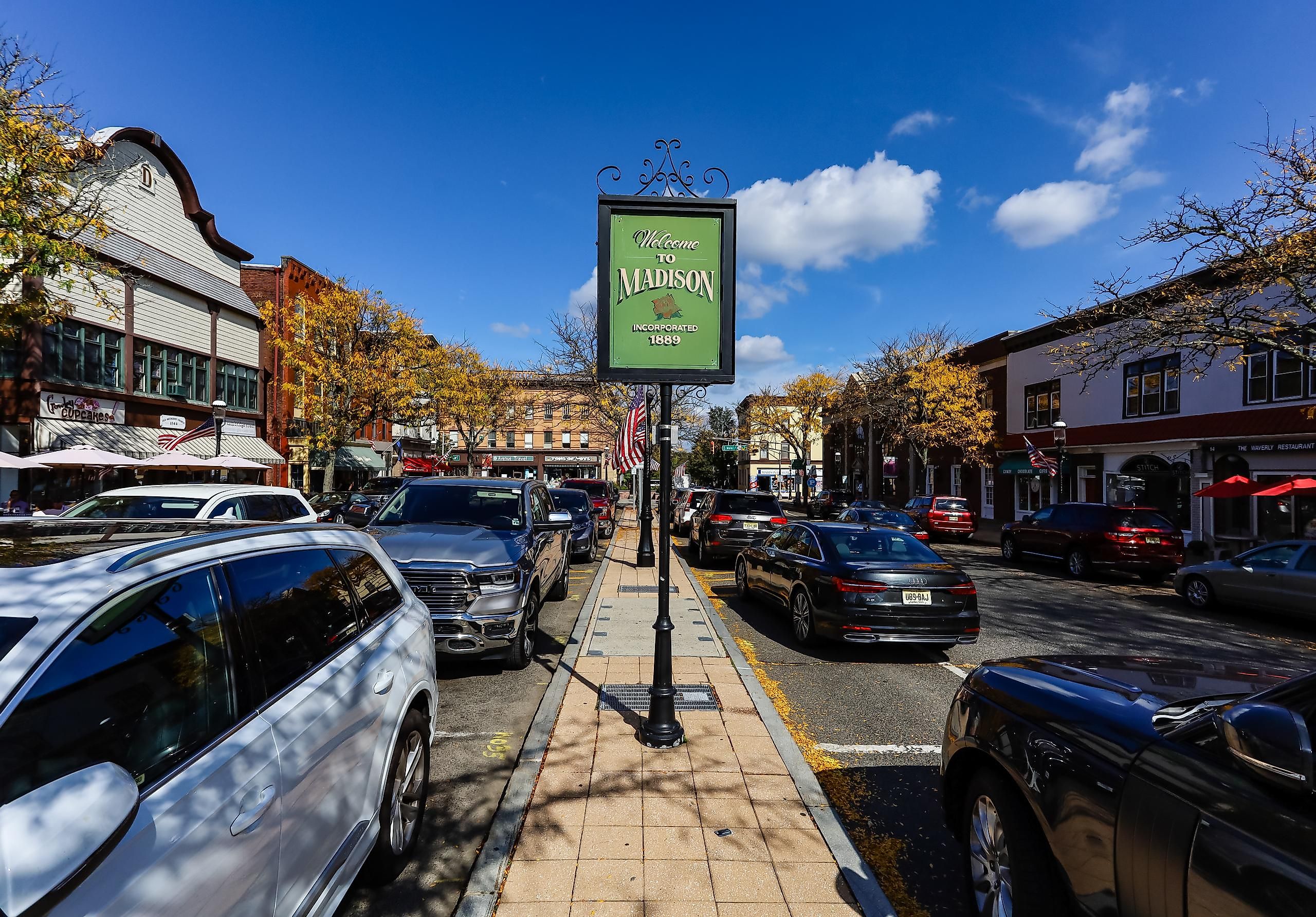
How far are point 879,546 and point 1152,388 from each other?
22.4 meters

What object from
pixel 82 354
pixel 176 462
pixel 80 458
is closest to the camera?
pixel 80 458

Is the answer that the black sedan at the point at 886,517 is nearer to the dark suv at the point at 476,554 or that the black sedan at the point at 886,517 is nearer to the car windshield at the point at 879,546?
the car windshield at the point at 879,546

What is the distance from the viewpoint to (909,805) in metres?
4.33

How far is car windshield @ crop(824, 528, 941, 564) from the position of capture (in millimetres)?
7984

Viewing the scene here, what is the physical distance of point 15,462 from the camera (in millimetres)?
14398

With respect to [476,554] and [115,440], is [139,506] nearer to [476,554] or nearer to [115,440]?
[476,554]

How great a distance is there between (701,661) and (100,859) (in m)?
6.38

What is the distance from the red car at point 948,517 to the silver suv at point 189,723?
23.9m

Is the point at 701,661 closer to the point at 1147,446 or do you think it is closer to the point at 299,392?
the point at 1147,446

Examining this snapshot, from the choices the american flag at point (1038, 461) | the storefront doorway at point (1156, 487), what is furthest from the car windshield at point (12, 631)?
the storefront doorway at point (1156, 487)

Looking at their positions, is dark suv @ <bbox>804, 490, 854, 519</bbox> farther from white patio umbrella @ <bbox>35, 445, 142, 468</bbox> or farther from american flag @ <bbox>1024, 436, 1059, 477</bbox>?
white patio umbrella @ <bbox>35, 445, 142, 468</bbox>

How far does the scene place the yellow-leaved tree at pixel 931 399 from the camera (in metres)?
31.9

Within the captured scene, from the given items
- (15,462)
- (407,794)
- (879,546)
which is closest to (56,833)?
(407,794)

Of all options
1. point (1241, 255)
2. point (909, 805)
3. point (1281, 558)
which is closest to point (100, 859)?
point (909, 805)
